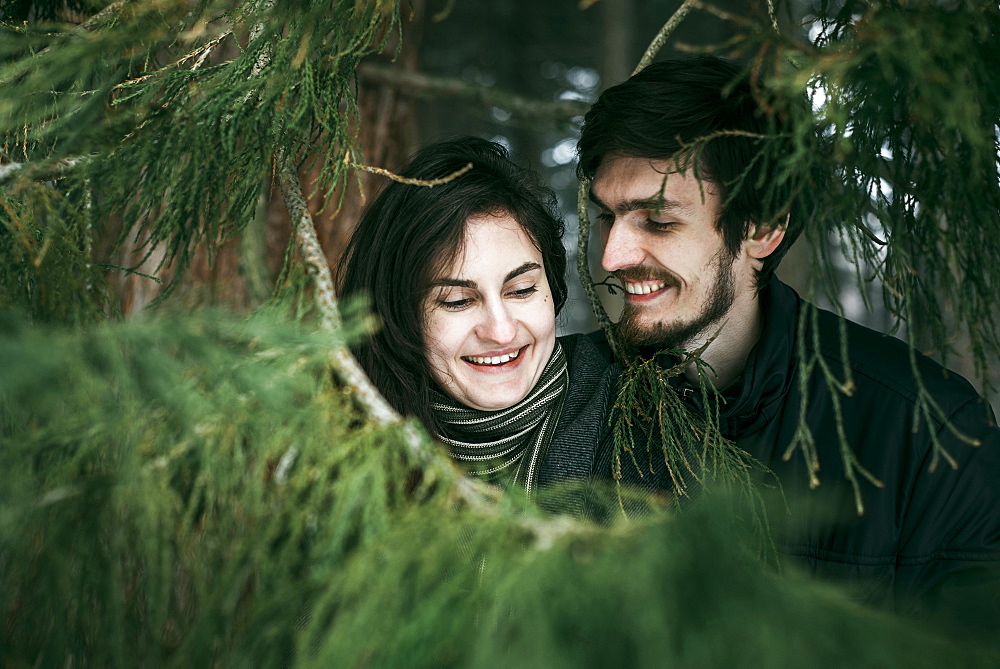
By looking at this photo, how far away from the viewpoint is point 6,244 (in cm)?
154

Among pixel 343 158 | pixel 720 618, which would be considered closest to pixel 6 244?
pixel 343 158

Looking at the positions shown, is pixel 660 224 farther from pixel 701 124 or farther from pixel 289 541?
pixel 289 541

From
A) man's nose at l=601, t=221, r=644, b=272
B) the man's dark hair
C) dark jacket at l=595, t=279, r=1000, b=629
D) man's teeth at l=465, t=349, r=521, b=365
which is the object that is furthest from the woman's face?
the man's dark hair

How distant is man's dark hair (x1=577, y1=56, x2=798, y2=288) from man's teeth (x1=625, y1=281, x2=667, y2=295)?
0.28 m

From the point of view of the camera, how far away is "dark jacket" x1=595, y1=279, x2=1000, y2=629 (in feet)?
6.60

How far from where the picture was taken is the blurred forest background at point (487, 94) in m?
3.15

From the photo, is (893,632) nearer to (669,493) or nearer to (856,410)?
(669,493)

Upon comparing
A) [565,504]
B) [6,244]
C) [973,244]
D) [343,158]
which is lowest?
[565,504]

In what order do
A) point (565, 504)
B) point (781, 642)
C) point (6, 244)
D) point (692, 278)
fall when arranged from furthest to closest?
point (692, 278) < point (565, 504) < point (6, 244) < point (781, 642)

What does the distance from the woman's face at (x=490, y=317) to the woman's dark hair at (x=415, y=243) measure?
4 cm

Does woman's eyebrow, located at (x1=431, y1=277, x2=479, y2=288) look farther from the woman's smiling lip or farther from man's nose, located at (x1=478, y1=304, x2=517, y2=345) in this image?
the woman's smiling lip

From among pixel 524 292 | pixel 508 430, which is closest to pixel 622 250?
pixel 524 292

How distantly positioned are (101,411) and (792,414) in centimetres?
196

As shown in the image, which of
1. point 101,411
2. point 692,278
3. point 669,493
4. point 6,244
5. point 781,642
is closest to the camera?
point 781,642
